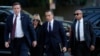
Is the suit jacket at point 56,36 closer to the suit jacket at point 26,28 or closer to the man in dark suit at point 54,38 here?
the man in dark suit at point 54,38

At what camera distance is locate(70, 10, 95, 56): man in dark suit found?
11.6 meters

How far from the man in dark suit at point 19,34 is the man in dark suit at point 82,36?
1386mm

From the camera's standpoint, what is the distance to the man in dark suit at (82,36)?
1157 cm

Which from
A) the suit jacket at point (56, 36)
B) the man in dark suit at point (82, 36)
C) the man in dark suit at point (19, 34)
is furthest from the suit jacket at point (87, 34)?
the man in dark suit at point (19, 34)

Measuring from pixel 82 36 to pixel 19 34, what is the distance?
1861mm

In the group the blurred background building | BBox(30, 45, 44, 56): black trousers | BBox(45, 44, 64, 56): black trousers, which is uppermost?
the blurred background building

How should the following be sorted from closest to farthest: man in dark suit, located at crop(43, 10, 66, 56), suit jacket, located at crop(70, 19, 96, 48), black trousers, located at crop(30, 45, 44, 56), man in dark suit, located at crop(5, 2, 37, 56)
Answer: man in dark suit, located at crop(5, 2, 37, 56)
man in dark suit, located at crop(43, 10, 66, 56)
suit jacket, located at crop(70, 19, 96, 48)
black trousers, located at crop(30, 45, 44, 56)

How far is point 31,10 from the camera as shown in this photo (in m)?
37.8

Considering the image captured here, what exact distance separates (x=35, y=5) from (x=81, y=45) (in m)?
26.3

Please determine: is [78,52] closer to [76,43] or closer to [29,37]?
[76,43]

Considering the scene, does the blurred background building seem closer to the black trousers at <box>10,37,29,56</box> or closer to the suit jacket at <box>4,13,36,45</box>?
the suit jacket at <box>4,13,36,45</box>

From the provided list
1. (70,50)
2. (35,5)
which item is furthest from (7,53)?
(35,5)

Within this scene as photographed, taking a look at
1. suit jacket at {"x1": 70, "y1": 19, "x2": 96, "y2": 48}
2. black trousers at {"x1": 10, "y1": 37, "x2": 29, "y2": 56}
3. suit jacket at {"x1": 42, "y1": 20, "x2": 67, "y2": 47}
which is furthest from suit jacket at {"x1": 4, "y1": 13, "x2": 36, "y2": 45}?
suit jacket at {"x1": 70, "y1": 19, "x2": 96, "y2": 48}

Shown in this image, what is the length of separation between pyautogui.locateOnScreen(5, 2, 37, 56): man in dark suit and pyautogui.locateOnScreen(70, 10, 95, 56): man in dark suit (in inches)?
54.6
